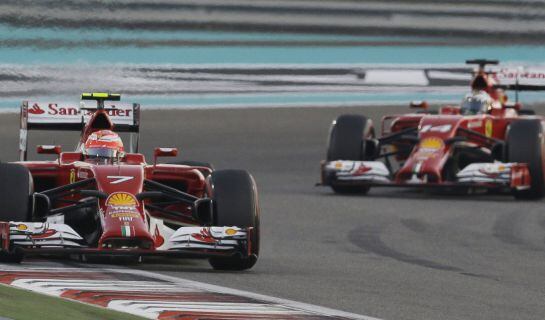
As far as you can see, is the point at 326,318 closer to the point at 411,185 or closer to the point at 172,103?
the point at 411,185

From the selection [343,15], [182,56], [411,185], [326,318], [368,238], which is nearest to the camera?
[326,318]

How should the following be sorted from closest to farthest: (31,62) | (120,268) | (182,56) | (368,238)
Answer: (120,268)
(368,238)
(31,62)
(182,56)

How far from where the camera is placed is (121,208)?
12.2 m

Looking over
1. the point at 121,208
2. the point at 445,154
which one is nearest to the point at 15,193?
the point at 121,208

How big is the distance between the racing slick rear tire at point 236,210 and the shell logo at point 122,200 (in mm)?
614

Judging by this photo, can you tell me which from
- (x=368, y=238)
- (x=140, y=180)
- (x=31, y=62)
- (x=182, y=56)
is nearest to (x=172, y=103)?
(x=182, y=56)

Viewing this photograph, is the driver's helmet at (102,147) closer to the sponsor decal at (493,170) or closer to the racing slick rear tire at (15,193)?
the racing slick rear tire at (15,193)

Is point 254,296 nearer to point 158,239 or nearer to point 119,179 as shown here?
point 158,239

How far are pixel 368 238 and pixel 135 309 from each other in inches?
242

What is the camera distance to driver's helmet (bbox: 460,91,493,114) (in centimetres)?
2211

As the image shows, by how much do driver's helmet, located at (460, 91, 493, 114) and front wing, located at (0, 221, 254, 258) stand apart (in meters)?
10.3

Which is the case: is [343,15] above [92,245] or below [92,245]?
above

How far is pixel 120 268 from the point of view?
39.5 feet

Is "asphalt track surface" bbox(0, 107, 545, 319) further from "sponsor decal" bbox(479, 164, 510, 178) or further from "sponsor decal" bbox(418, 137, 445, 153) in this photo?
"sponsor decal" bbox(418, 137, 445, 153)
